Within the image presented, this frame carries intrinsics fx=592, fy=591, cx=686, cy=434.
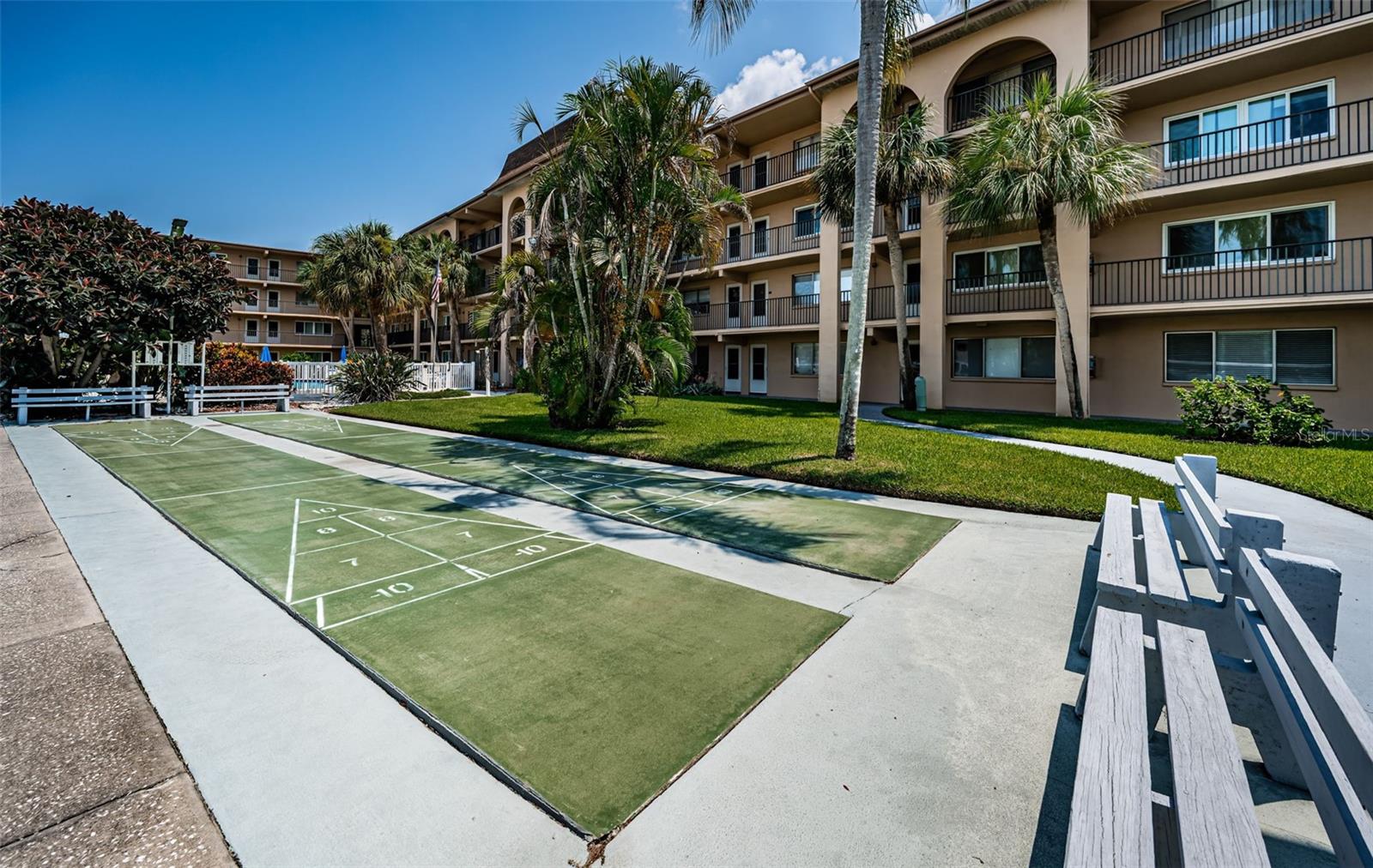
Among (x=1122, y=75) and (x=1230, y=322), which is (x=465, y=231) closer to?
(x=1122, y=75)

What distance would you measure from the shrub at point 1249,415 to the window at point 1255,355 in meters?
5.23

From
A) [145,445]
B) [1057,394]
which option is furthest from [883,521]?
[145,445]

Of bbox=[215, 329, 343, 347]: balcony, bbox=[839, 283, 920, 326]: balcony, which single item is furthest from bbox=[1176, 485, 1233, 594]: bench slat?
bbox=[215, 329, 343, 347]: balcony

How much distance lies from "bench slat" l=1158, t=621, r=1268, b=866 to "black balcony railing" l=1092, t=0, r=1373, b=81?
20.7 metres

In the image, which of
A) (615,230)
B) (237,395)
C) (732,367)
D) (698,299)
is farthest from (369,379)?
(732,367)

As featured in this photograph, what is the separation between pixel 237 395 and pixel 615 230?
Result: 18.0 m

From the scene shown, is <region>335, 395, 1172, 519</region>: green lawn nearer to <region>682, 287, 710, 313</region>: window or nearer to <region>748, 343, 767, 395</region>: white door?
<region>748, 343, 767, 395</region>: white door

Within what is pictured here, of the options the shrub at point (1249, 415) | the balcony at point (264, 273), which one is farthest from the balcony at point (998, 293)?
the balcony at point (264, 273)

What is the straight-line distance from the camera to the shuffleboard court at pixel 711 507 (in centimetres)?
574

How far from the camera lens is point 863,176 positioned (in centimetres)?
983

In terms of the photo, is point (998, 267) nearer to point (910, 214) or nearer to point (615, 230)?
point (910, 214)

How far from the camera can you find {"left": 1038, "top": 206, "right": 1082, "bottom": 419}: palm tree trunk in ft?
53.9

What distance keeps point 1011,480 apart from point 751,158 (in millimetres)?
22829

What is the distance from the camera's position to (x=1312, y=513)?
671 cm
